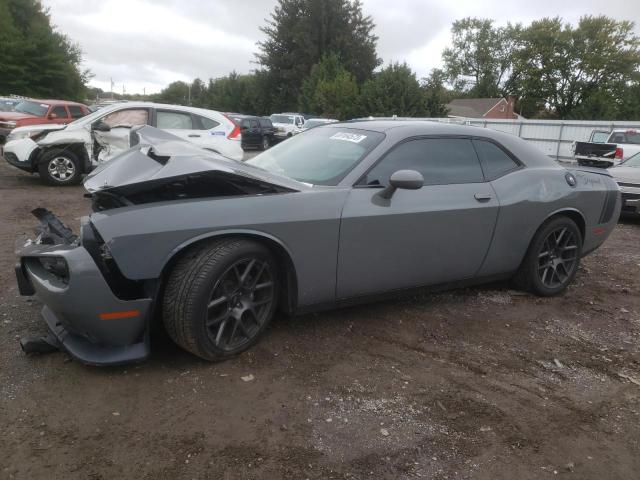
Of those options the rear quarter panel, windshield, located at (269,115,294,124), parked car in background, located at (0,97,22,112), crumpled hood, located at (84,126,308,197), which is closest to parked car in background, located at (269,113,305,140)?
windshield, located at (269,115,294,124)

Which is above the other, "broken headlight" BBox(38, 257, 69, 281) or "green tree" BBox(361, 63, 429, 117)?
"green tree" BBox(361, 63, 429, 117)

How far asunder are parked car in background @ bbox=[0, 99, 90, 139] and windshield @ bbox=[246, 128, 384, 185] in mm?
12146

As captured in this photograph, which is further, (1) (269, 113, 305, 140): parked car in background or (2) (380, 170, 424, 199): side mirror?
(1) (269, 113, 305, 140): parked car in background

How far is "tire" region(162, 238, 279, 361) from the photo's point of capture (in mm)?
2697

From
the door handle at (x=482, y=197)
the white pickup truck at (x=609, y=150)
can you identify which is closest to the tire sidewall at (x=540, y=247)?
the door handle at (x=482, y=197)

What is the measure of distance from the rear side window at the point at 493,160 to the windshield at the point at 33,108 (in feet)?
44.9

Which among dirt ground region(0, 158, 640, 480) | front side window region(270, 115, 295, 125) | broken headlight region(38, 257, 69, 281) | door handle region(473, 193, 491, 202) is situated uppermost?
front side window region(270, 115, 295, 125)

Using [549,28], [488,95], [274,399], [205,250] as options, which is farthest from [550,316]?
[488,95]

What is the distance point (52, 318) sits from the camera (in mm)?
2955

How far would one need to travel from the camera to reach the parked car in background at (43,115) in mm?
13836

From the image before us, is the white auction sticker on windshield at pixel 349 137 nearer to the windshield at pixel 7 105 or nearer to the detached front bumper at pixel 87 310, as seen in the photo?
the detached front bumper at pixel 87 310

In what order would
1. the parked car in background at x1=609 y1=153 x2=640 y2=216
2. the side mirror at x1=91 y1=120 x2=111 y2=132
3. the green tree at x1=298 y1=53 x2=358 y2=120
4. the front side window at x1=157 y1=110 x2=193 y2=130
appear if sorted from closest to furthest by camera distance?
1. the parked car in background at x1=609 y1=153 x2=640 y2=216
2. the side mirror at x1=91 y1=120 x2=111 y2=132
3. the front side window at x1=157 y1=110 x2=193 y2=130
4. the green tree at x1=298 y1=53 x2=358 y2=120

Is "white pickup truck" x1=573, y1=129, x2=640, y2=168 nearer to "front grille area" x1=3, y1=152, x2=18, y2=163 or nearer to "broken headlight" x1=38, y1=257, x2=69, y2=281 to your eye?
"broken headlight" x1=38, y1=257, x2=69, y2=281

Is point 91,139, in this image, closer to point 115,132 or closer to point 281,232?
point 115,132
